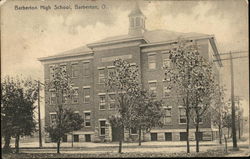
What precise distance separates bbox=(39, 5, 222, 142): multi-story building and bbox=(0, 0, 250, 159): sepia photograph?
4 centimetres

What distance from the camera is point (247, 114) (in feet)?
50.1

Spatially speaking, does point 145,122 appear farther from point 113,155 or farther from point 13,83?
point 13,83

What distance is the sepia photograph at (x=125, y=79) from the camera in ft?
50.5

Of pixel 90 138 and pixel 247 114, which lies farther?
pixel 90 138

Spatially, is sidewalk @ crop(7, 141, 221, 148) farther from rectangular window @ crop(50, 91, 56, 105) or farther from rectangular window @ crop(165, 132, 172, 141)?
rectangular window @ crop(50, 91, 56, 105)

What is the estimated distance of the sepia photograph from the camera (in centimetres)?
1538

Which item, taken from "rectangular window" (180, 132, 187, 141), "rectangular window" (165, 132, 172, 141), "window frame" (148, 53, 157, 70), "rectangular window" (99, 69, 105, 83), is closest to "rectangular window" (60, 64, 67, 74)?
"rectangular window" (99, 69, 105, 83)

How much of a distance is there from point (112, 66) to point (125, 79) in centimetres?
73

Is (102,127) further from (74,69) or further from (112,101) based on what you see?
(74,69)

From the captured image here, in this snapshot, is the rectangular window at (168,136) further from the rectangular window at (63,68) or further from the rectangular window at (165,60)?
the rectangular window at (63,68)

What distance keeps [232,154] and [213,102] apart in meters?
2.07

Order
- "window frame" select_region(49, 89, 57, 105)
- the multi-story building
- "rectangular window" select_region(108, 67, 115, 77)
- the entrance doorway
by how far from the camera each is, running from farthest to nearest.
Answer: "rectangular window" select_region(108, 67, 115, 77)
"window frame" select_region(49, 89, 57, 105)
the entrance doorway
the multi-story building

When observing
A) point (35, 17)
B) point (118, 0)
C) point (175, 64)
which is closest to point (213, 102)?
point (175, 64)

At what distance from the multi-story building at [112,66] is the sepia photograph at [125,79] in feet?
0.14
